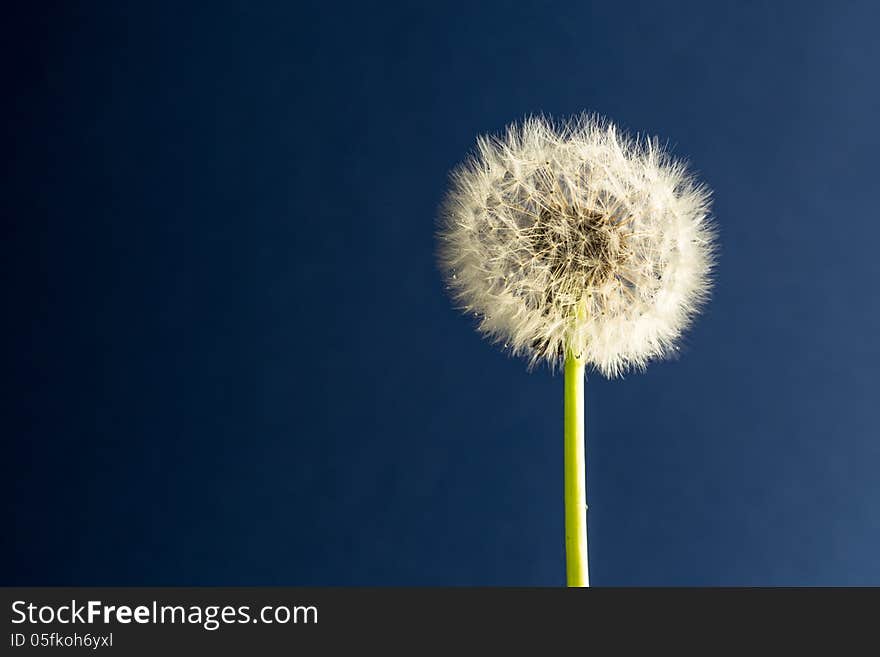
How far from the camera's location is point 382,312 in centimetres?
155

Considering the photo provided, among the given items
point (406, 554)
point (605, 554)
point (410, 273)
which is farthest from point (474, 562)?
point (410, 273)

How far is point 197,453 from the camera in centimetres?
154

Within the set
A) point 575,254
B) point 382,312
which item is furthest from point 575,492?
point 382,312

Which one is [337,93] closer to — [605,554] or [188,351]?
[188,351]

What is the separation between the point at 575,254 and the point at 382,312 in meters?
0.83

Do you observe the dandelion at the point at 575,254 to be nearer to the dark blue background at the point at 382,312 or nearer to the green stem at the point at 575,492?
the green stem at the point at 575,492

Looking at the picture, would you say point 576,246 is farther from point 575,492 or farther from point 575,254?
point 575,492

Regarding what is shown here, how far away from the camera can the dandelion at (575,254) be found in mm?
773

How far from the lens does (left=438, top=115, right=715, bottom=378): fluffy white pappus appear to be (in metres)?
0.78

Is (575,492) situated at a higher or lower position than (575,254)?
lower

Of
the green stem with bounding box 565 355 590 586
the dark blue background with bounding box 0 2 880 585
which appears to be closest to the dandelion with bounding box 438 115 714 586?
the green stem with bounding box 565 355 590 586

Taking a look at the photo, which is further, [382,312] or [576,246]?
[382,312]

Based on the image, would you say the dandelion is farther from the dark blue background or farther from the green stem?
the dark blue background

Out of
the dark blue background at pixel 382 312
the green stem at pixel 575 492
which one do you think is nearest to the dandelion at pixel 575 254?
the green stem at pixel 575 492
